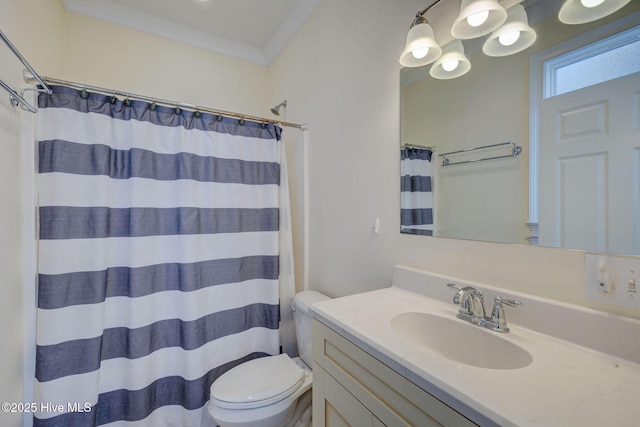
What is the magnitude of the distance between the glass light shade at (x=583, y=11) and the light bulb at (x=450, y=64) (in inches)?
12.3

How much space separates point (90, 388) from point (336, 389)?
1266 mm

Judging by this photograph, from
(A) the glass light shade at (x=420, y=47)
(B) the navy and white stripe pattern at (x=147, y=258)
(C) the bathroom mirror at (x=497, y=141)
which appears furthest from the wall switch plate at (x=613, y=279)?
(B) the navy and white stripe pattern at (x=147, y=258)

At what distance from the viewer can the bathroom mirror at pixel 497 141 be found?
2.39ft

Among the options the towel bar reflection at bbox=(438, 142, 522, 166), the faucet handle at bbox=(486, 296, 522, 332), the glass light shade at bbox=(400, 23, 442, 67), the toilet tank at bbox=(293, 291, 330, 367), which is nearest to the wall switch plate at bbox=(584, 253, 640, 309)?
the faucet handle at bbox=(486, 296, 522, 332)

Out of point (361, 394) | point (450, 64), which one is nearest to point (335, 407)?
point (361, 394)

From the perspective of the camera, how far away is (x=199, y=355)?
149 centimetres

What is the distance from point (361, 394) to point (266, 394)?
2.13ft

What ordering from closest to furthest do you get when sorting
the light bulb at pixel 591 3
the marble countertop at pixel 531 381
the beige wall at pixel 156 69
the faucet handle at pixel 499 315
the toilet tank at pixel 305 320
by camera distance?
the marble countertop at pixel 531 381
the light bulb at pixel 591 3
the faucet handle at pixel 499 315
the toilet tank at pixel 305 320
the beige wall at pixel 156 69

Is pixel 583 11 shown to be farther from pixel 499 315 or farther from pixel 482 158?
pixel 499 315

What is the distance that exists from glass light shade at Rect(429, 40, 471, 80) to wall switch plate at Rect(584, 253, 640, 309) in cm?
77

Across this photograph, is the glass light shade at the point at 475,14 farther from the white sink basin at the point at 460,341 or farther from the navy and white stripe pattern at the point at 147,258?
the navy and white stripe pattern at the point at 147,258

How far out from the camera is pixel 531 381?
1.86 feet

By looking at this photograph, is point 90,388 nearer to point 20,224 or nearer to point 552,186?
point 20,224

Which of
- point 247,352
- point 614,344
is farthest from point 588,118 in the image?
point 247,352
